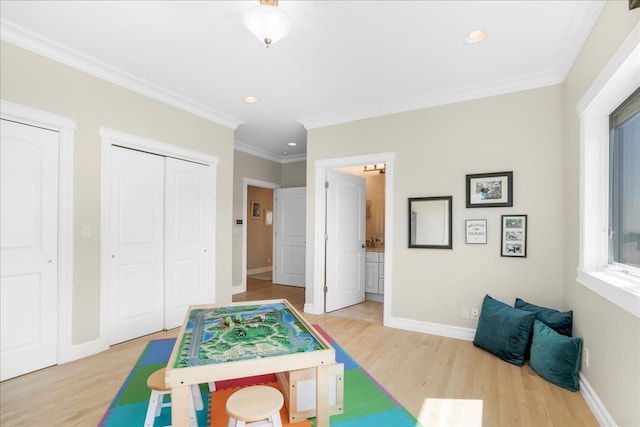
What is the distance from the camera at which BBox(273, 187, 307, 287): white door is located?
21.2ft

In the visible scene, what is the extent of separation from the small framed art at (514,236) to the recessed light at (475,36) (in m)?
1.69

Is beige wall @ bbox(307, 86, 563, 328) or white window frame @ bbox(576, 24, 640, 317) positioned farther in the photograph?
beige wall @ bbox(307, 86, 563, 328)

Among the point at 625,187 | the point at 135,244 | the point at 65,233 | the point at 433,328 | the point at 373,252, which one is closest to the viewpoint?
the point at 625,187

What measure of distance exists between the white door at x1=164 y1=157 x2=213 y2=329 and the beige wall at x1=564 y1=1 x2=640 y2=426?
3898 millimetres

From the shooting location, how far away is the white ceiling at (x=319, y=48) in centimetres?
221

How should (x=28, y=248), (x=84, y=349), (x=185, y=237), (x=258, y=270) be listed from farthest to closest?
1. (x=258, y=270)
2. (x=185, y=237)
3. (x=84, y=349)
4. (x=28, y=248)

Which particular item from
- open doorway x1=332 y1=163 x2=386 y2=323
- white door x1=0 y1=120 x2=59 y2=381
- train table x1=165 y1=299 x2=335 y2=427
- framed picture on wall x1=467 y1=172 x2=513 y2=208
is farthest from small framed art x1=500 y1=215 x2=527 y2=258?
white door x1=0 y1=120 x2=59 y2=381

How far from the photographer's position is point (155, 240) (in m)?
3.61

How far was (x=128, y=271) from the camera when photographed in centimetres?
335

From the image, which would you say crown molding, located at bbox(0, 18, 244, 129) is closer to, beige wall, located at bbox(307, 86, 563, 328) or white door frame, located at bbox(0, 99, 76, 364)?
white door frame, located at bbox(0, 99, 76, 364)

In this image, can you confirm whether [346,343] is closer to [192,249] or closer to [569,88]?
[192,249]

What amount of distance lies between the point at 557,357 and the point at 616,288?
958 millimetres

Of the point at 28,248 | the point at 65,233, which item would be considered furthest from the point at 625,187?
the point at 28,248

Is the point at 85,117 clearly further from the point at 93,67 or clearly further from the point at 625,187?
the point at 625,187
